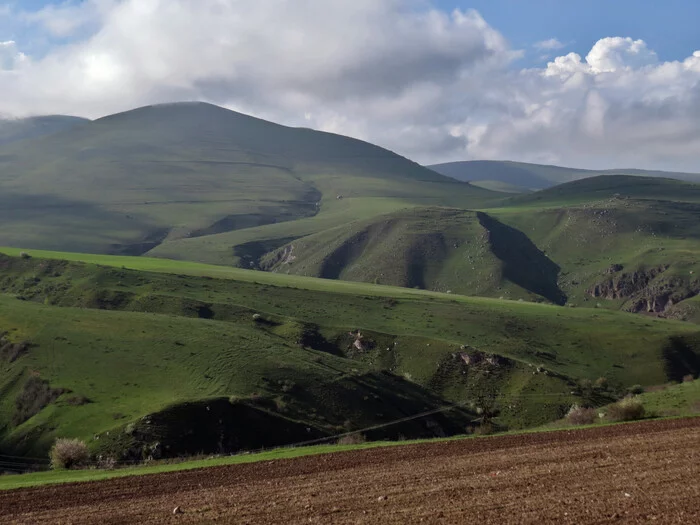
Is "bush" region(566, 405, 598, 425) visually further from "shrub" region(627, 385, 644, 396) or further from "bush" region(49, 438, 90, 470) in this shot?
"shrub" region(627, 385, 644, 396)

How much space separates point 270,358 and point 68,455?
1446 inches

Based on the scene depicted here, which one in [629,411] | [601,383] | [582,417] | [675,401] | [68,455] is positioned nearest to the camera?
[68,455]

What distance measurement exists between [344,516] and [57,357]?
67.5 m

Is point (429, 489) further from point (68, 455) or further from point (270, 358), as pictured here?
point (270, 358)

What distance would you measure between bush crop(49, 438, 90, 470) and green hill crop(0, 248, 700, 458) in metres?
6.73

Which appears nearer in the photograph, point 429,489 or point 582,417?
point 429,489

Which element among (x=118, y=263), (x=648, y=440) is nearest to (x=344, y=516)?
(x=648, y=440)

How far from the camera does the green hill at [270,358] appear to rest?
69.8 metres

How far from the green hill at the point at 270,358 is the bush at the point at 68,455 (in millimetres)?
6725

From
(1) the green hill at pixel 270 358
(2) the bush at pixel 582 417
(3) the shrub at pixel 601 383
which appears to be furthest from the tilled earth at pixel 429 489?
(3) the shrub at pixel 601 383

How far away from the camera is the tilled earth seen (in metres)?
25.7

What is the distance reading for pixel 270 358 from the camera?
8838 cm

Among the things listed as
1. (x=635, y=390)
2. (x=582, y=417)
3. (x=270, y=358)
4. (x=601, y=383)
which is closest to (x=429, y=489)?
(x=582, y=417)

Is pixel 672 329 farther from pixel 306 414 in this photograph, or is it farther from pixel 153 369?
pixel 153 369
